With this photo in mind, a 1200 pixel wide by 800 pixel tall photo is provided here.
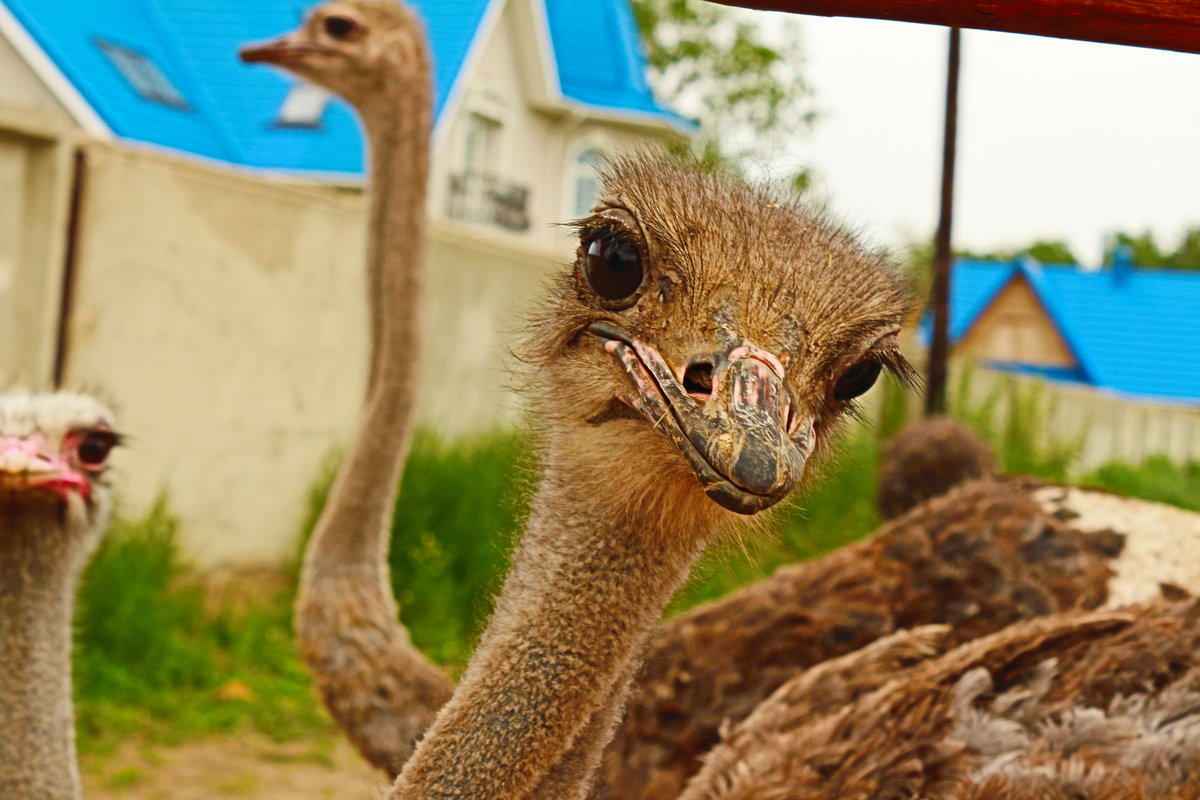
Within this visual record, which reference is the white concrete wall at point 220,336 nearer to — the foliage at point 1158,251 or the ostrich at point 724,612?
the ostrich at point 724,612

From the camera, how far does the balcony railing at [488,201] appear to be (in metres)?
14.0

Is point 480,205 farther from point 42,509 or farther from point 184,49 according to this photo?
point 42,509

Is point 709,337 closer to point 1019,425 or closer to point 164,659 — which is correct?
point 164,659

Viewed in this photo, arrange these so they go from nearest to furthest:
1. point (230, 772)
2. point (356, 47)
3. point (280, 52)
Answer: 1. point (356, 47)
2. point (280, 52)
3. point (230, 772)

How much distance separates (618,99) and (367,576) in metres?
13.0

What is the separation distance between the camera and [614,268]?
1447 mm

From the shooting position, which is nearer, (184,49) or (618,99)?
(184,49)

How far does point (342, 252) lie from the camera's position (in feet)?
20.0

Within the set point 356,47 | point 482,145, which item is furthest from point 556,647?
point 482,145

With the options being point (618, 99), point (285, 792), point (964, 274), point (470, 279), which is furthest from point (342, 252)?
point (964, 274)

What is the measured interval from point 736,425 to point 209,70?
1196 centimetres

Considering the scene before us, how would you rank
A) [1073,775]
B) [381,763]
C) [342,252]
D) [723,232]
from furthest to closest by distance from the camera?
[342,252] < [381,763] < [1073,775] < [723,232]

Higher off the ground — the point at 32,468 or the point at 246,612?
the point at 32,468

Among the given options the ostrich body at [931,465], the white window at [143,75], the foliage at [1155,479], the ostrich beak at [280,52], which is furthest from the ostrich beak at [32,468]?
the white window at [143,75]
